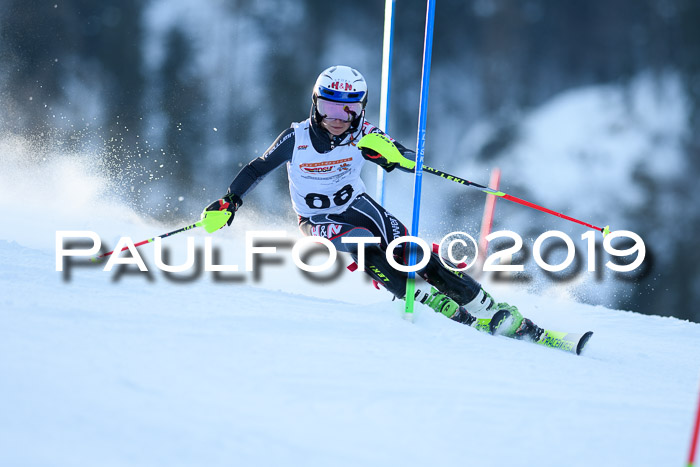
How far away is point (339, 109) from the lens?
341cm

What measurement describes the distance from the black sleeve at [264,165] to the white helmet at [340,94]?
26 centimetres

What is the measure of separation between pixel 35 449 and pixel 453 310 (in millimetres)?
2379

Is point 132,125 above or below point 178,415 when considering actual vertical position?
above

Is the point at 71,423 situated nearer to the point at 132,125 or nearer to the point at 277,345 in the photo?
the point at 277,345

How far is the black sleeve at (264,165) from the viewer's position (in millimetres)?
3562

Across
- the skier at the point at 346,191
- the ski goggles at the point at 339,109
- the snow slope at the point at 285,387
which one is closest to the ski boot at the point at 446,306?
the skier at the point at 346,191

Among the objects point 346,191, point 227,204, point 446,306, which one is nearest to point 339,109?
point 346,191

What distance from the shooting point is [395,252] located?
11.8ft

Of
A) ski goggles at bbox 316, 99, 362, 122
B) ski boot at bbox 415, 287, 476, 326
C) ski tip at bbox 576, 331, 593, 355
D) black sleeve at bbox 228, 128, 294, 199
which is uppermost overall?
ski goggles at bbox 316, 99, 362, 122

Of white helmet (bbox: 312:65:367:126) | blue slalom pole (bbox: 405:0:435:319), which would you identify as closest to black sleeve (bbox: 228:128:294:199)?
white helmet (bbox: 312:65:367:126)

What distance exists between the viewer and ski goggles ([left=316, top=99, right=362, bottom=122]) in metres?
3.40

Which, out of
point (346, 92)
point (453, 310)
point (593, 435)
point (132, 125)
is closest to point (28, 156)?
point (132, 125)

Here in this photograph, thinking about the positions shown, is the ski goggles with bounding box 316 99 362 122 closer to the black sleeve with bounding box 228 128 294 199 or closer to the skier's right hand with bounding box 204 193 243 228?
the black sleeve with bounding box 228 128 294 199

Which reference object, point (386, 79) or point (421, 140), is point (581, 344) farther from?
point (386, 79)
